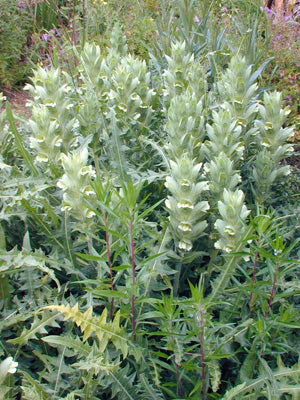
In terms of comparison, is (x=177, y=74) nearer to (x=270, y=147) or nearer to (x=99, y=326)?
(x=270, y=147)

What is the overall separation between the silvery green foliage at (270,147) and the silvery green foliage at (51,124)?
2.73 ft

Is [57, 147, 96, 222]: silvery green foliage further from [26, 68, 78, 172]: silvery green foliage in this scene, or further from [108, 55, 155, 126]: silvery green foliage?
[108, 55, 155, 126]: silvery green foliage

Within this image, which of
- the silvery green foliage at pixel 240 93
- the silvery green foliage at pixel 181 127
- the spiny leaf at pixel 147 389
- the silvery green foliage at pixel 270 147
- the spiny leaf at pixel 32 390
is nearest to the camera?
the spiny leaf at pixel 32 390

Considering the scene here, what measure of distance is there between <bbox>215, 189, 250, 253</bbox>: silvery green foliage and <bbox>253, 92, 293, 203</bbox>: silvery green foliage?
17.0 inches

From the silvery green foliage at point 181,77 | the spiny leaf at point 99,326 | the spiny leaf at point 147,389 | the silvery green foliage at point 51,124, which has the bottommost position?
the spiny leaf at point 147,389

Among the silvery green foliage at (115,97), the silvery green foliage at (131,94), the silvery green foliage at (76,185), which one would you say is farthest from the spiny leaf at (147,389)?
the silvery green foliage at (131,94)

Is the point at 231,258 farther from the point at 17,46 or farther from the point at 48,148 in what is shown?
the point at 17,46

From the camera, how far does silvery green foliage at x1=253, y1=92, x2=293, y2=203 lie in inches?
64.8

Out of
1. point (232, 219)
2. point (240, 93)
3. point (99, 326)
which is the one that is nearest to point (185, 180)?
point (232, 219)

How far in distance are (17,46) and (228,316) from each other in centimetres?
577

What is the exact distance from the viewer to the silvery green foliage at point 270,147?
1.65 m

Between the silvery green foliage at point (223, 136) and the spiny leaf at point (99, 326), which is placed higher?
the silvery green foliage at point (223, 136)

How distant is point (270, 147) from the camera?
174cm

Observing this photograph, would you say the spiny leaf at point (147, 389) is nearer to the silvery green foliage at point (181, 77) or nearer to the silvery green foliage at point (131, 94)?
the silvery green foliage at point (131, 94)
